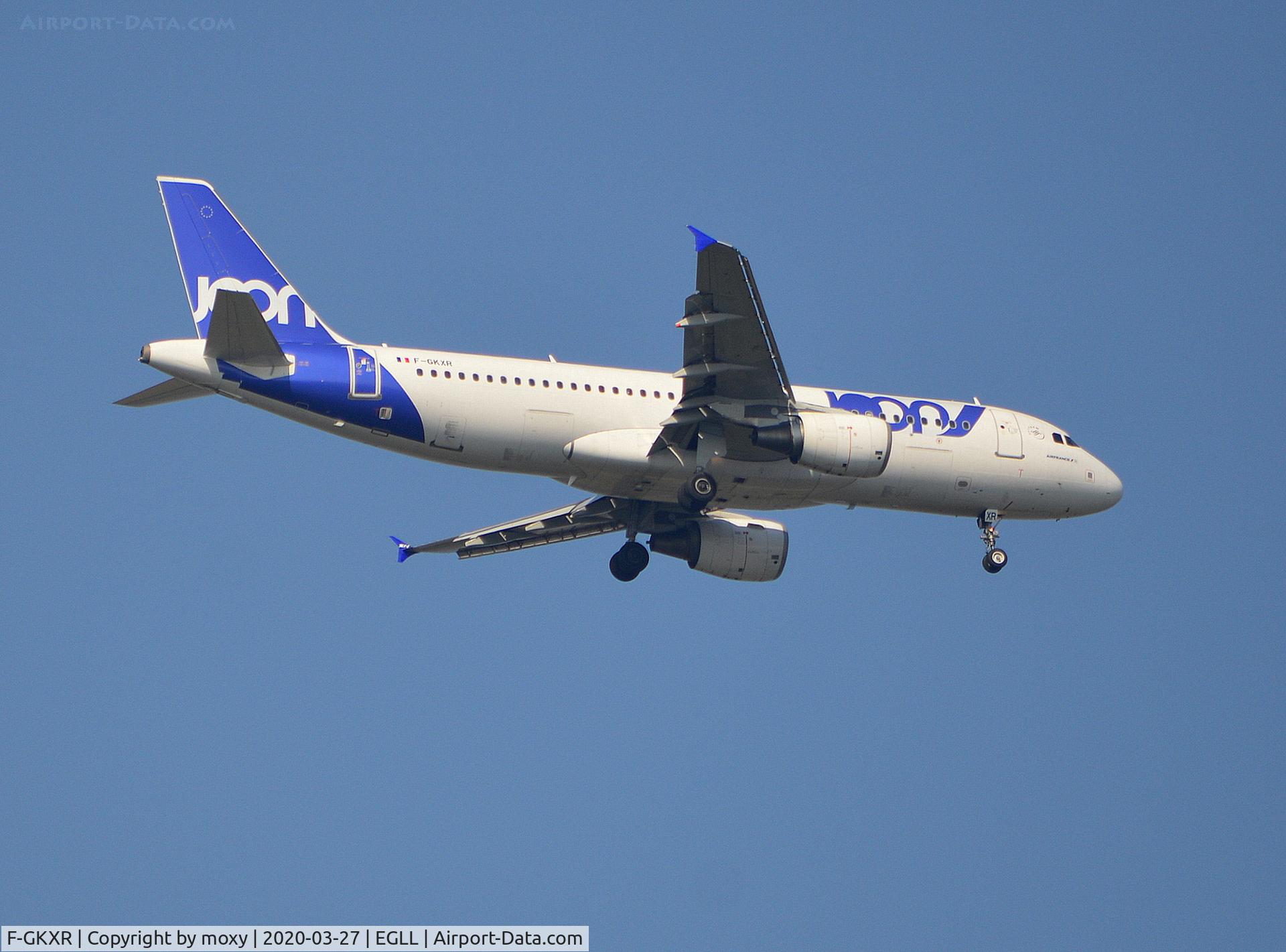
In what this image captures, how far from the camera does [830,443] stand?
27000mm

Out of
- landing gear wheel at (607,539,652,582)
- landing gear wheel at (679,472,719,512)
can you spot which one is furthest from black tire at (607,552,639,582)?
landing gear wheel at (679,472,719,512)

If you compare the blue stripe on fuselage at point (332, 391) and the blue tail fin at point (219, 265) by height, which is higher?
the blue tail fin at point (219, 265)

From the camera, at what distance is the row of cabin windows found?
87.3 feet

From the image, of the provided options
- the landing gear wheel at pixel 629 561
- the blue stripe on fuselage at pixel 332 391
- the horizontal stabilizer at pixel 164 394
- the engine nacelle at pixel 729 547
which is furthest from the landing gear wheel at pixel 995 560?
the horizontal stabilizer at pixel 164 394

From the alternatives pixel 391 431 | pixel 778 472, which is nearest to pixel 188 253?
pixel 391 431

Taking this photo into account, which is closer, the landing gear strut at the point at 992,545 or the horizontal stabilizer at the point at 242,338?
the horizontal stabilizer at the point at 242,338

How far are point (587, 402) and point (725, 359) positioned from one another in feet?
8.77

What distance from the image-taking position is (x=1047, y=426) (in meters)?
32.1

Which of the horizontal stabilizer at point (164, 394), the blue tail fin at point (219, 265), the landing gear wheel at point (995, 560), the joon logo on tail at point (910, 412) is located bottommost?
the landing gear wheel at point (995, 560)

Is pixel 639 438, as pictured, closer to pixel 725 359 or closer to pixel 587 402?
pixel 587 402

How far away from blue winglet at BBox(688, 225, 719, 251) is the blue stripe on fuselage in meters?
5.72

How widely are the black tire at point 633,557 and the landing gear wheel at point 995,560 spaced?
22.7 feet

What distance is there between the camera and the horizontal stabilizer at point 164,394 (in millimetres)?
25922

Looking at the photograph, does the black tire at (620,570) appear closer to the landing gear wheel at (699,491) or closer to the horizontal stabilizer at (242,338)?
the landing gear wheel at (699,491)
